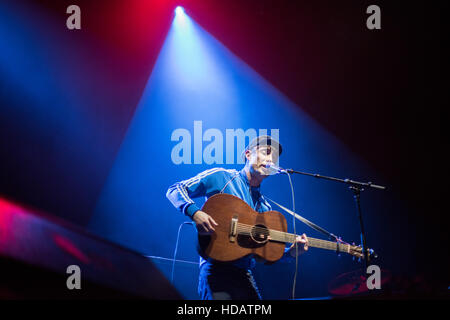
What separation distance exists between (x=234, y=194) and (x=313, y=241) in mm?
1020

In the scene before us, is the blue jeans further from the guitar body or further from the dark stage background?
the dark stage background

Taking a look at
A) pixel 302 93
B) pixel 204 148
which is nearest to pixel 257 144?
pixel 204 148

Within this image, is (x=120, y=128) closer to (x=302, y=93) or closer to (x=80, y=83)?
(x=80, y=83)

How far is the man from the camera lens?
9.27 ft

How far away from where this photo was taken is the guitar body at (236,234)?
2803 mm

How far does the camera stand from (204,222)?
2.76m

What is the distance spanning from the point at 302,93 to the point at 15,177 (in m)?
4.30

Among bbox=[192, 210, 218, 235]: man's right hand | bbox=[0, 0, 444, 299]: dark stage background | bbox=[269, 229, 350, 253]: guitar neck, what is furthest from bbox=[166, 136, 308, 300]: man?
bbox=[0, 0, 444, 299]: dark stage background

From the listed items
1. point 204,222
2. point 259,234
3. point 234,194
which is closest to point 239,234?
point 259,234

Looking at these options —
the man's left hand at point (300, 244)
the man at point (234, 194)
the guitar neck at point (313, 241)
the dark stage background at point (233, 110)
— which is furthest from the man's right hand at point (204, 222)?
the dark stage background at point (233, 110)

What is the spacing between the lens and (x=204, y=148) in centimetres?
465

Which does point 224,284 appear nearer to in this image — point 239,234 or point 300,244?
point 239,234

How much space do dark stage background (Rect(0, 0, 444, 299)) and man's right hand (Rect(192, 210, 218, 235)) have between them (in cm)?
178

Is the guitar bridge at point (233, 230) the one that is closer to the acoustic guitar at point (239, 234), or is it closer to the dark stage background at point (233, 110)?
the acoustic guitar at point (239, 234)
